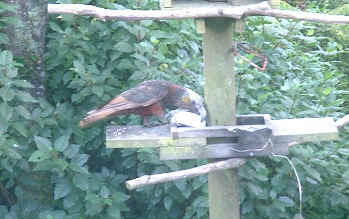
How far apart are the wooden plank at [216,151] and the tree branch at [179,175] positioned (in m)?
0.05

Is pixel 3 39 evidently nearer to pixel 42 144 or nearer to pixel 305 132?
pixel 42 144

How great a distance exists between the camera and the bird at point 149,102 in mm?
2910

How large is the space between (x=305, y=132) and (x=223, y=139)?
41 centimetres

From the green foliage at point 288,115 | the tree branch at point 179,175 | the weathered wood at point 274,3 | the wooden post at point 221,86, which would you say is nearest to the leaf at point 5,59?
the wooden post at point 221,86

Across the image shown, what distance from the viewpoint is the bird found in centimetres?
291

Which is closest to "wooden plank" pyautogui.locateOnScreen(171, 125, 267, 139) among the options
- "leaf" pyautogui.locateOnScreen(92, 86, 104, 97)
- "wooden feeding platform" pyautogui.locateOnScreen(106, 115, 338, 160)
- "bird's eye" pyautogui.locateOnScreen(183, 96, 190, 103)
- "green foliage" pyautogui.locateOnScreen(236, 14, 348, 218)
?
"wooden feeding platform" pyautogui.locateOnScreen(106, 115, 338, 160)

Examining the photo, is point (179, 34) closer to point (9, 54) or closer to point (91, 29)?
point (91, 29)

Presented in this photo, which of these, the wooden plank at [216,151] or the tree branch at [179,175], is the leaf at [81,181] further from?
the tree branch at [179,175]

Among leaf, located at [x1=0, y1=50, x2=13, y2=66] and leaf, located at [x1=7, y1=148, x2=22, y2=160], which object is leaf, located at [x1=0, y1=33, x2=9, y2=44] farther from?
leaf, located at [x1=7, y1=148, x2=22, y2=160]

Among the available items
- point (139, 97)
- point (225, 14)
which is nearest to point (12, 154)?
point (139, 97)

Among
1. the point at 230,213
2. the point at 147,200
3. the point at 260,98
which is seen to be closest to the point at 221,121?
the point at 230,213

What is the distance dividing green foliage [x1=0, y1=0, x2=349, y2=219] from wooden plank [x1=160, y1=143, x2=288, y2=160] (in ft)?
2.52

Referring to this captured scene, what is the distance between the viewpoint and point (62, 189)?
3695 millimetres

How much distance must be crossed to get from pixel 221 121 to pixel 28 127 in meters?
1.46
